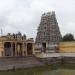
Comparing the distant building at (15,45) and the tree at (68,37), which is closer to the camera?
the distant building at (15,45)

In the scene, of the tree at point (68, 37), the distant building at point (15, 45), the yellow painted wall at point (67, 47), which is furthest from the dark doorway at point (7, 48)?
the tree at point (68, 37)

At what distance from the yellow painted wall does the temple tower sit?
13.0ft

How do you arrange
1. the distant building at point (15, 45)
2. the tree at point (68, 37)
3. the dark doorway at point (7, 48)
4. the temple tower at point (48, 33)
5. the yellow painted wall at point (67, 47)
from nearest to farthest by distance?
1. the distant building at point (15, 45)
2. the dark doorway at point (7, 48)
3. the yellow painted wall at point (67, 47)
4. the temple tower at point (48, 33)
5. the tree at point (68, 37)

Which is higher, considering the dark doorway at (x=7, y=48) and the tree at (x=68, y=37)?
the tree at (x=68, y=37)

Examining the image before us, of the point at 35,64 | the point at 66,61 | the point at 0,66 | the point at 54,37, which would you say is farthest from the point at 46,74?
the point at 54,37

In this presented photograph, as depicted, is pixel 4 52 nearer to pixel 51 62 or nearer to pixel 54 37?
pixel 51 62

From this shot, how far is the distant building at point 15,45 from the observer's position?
46.3m

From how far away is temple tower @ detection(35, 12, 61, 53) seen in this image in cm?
6919

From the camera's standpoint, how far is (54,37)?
7006 cm

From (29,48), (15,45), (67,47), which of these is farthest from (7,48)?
(67,47)

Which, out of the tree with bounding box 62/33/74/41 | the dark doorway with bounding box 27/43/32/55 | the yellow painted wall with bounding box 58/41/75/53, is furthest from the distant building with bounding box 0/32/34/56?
the tree with bounding box 62/33/74/41

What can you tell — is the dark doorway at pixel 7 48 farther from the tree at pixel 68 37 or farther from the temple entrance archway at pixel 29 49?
the tree at pixel 68 37

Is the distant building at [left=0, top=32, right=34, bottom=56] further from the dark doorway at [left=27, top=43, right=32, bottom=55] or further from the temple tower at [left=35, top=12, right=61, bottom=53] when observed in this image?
the temple tower at [left=35, top=12, right=61, bottom=53]

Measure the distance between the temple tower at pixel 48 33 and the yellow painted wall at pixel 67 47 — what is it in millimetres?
3948
